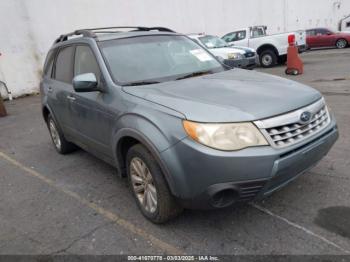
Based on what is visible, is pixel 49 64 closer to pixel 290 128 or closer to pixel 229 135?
pixel 229 135

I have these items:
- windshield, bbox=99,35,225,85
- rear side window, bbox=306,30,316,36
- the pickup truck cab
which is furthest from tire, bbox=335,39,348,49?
windshield, bbox=99,35,225,85

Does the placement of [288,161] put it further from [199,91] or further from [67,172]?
[67,172]

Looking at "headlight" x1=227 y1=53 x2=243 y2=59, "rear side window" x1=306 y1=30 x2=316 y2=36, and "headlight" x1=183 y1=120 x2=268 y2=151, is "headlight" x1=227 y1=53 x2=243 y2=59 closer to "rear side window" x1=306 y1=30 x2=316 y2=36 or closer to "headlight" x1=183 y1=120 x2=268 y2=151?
"headlight" x1=183 y1=120 x2=268 y2=151

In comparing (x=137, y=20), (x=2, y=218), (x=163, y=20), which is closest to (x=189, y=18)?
(x=163, y=20)

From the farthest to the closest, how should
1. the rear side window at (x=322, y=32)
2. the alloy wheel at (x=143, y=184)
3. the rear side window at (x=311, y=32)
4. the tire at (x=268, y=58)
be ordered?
the rear side window at (x=311, y=32), the rear side window at (x=322, y=32), the tire at (x=268, y=58), the alloy wheel at (x=143, y=184)

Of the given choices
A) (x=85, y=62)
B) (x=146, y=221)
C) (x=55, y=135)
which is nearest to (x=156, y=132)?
(x=146, y=221)

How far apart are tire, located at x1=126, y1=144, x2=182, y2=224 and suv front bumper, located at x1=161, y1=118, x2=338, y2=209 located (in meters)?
0.17

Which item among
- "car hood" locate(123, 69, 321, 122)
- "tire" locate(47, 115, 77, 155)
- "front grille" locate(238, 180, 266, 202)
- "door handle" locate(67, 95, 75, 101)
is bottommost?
"tire" locate(47, 115, 77, 155)

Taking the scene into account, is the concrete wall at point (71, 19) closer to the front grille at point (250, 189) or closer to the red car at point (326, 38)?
the red car at point (326, 38)

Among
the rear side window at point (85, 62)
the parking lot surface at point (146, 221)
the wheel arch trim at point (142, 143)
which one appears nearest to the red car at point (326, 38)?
the parking lot surface at point (146, 221)

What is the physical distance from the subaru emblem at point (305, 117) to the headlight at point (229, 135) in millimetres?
468

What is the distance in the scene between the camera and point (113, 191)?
13.2 ft

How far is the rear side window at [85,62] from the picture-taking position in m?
3.80

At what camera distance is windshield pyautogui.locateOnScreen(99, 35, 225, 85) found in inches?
142
